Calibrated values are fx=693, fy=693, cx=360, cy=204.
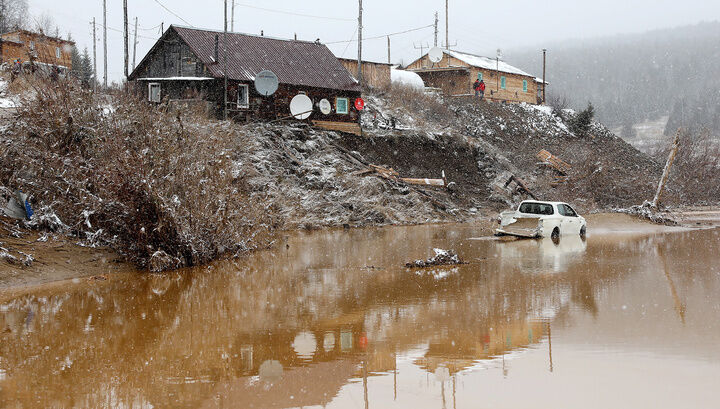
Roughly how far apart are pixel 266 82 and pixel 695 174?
32803mm

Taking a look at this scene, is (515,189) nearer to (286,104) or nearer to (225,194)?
(286,104)

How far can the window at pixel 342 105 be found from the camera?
44625 mm

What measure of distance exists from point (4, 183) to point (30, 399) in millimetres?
13237

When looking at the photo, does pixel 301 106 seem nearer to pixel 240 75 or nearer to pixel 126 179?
pixel 240 75

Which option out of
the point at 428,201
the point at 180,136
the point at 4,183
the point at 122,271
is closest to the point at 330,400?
the point at 122,271

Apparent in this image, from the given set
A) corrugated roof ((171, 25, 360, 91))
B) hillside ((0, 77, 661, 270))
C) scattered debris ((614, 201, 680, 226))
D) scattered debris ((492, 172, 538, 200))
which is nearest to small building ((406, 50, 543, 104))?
hillside ((0, 77, 661, 270))

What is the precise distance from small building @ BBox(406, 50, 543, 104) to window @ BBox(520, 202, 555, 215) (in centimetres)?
3801

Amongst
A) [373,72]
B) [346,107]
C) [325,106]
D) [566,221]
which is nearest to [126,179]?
[566,221]

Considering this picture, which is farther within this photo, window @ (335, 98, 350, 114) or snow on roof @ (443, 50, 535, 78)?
snow on roof @ (443, 50, 535, 78)

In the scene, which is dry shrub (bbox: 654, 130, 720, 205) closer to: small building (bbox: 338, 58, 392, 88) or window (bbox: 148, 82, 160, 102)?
small building (bbox: 338, 58, 392, 88)

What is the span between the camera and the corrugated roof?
41438 millimetres

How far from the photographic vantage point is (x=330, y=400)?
740 cm

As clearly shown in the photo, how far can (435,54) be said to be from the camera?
64000 mm

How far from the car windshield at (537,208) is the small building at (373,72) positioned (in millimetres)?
31379
